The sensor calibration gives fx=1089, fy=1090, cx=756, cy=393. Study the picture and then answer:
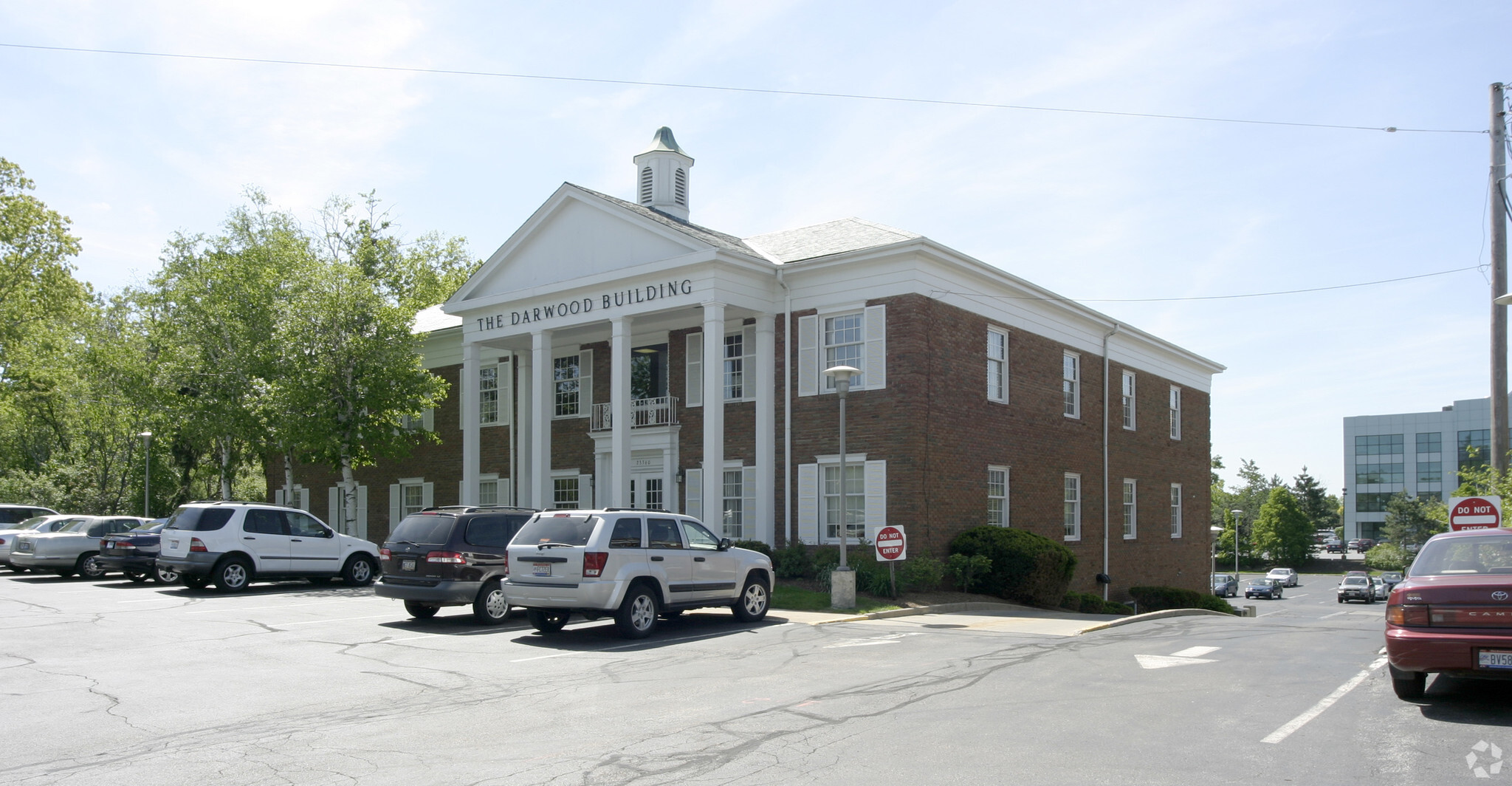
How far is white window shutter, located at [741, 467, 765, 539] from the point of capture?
25.1 meters

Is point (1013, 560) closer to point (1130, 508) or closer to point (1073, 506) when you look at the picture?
point (1073, 506)

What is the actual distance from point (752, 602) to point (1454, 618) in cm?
961

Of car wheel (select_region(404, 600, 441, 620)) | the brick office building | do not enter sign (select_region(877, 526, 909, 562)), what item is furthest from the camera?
the brick office building

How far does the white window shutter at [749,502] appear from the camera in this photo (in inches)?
990

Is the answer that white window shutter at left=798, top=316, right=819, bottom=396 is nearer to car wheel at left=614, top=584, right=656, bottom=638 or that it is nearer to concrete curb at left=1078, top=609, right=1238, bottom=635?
concrete curb at left=1078, top=609, right=1238, bottom=635

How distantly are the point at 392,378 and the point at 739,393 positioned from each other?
9.29m

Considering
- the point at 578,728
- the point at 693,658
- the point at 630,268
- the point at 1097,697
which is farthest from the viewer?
the point at 630,268

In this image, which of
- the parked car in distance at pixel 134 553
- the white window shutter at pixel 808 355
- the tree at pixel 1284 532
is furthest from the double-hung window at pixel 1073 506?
the tree at pixel 1284 532

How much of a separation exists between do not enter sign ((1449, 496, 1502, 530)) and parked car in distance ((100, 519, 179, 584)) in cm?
2380

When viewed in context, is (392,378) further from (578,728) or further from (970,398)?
(578,728)

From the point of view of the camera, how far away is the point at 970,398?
2448 cm

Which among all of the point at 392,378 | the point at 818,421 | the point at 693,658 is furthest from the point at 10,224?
the point at 693,658

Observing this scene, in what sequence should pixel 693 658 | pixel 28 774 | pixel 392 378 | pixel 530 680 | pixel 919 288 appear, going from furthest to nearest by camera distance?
pixel 392 378, pixel 919 288, pixel 693 658, pixel 530 680, pixel 28 774

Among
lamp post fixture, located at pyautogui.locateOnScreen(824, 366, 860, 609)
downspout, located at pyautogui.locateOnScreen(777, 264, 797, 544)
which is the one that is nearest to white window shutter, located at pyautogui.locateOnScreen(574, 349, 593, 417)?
downspout, located at pyautogui.locateOnScreen(777, 264, 797, 544)
